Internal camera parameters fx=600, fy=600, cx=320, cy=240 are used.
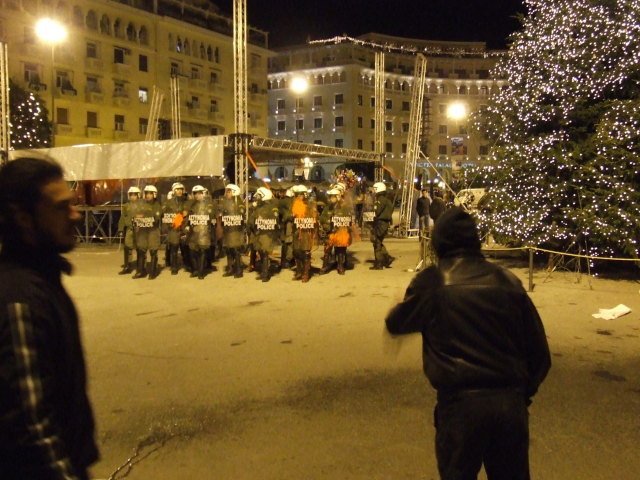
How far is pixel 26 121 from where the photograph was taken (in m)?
34.2

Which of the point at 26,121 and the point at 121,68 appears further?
the point at 121,68

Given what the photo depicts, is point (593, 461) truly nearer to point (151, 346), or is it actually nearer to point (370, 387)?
point (370, 387)

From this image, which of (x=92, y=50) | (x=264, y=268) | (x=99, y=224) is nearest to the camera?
(x=264, y=268)

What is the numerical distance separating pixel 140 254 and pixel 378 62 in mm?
15641

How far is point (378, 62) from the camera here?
25.8 m

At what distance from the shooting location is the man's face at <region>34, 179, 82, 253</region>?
6.57ft

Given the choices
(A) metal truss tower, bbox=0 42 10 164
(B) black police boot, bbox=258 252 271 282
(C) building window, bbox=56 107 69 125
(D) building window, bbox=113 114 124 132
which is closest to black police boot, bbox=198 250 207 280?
(B) black police boot, bbox=258 252 271 282

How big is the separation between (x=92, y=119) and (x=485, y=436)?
5338 cm

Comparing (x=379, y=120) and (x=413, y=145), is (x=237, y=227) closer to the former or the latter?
(x=413, y=145)

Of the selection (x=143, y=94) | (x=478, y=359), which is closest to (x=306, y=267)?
(x=478, y=359)

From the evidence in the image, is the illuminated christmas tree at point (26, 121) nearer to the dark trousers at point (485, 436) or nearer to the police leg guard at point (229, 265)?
the police leg guard at point (229, 265)

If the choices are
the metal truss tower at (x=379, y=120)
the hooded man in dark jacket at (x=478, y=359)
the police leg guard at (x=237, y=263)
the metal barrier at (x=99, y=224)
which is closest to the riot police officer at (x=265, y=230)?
the police leg guard at (x=237, y=263)

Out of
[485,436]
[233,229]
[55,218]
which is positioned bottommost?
[485,436]

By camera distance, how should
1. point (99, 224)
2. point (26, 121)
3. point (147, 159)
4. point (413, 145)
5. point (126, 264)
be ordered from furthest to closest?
point (26, 121)
point (413, 145)
point (99, 224)
point (147, 159)
point (126, 264)
